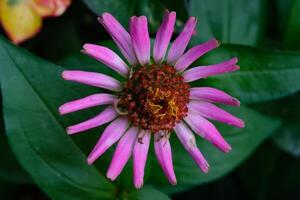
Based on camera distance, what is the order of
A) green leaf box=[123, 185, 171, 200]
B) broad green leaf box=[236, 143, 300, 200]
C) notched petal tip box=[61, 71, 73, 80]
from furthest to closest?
broad green leaf box=[236, 143, 300, 200]
green leaf box=[123, 185, 171, 200]
notched petal tip box=[61, 71, 73, 80]

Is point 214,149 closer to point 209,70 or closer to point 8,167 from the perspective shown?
point 209,70

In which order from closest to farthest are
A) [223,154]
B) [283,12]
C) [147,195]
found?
[147,195] → [223,154] → [283,12]

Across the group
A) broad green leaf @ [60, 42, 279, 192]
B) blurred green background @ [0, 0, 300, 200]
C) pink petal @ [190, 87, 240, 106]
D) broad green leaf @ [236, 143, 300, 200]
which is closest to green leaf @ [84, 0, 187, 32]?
blurred green background @ [0, 0, 300, 200]

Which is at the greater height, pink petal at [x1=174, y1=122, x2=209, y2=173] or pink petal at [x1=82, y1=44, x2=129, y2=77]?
pink petal at [x1=82, y1=44, x2=129, y2=77]

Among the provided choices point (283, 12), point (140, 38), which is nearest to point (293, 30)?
point (283, 12)

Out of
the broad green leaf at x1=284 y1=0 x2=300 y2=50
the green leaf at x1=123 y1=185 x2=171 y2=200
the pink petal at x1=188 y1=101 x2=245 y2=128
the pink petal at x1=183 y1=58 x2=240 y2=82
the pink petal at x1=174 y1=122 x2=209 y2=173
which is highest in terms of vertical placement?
the pink petal at x1=183 y1=58 x2=240 y2=82

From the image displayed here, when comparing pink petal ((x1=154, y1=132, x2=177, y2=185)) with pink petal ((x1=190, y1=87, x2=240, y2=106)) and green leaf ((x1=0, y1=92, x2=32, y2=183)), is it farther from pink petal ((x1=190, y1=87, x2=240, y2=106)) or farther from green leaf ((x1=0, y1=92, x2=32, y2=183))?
green leaf ((x1=0, y1=92, x2=32, y2=183))

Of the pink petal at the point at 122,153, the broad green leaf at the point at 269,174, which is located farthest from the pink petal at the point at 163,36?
the broad green leaf at the point at 269,174
